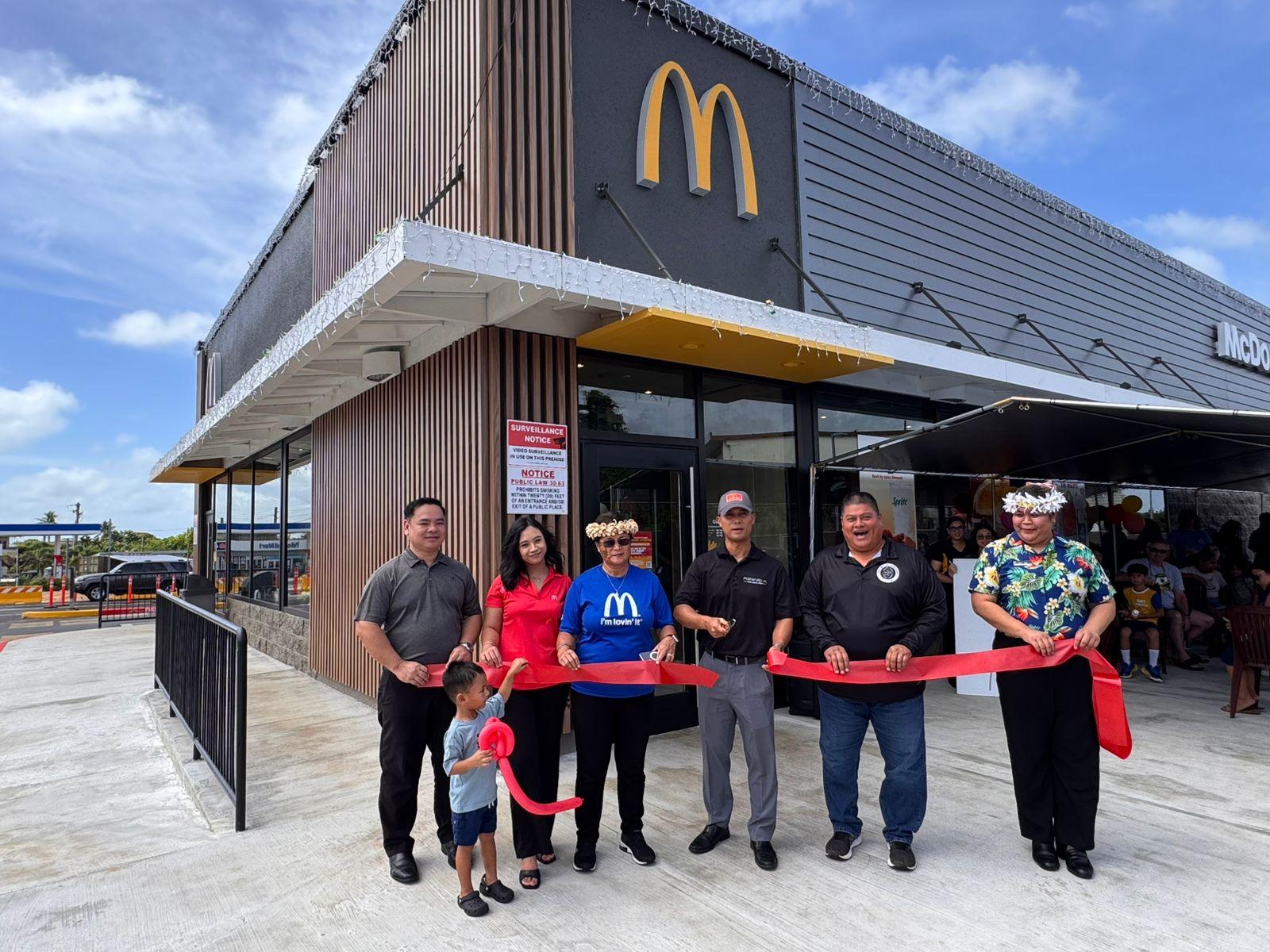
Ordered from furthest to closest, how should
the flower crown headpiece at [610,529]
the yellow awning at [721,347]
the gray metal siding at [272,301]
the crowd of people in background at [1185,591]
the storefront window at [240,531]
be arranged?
1. the storefront window at [240,531]
2. the gray metal siding at [272,301]
3. the crowd of people in background at [1185,591]
4. the yellow awning at [721,347]
5. the flower crown headpiece at [610,529]

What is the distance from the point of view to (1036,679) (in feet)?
11.2

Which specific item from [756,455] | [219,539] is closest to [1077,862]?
[756,455]

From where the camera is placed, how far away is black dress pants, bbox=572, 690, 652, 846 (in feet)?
11.2

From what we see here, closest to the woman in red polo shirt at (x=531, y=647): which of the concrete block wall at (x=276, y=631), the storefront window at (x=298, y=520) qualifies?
the concrete block wall at (x=276, y=631)

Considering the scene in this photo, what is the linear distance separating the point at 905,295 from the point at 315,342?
235 inches

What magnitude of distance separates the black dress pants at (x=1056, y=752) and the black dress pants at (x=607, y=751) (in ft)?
5.53

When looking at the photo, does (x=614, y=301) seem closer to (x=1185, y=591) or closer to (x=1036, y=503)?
(x=1036, y=503)

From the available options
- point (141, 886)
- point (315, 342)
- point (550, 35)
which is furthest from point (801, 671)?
point (550, 35)

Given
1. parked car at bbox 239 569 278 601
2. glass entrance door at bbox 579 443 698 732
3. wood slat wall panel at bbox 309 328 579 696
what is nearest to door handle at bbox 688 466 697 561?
glass entrance door at bbox 579 443 698 732

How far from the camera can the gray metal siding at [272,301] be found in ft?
31.2

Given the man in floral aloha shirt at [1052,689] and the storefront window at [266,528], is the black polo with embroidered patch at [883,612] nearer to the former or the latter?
the man in floral aloha shirt at [1052,689]

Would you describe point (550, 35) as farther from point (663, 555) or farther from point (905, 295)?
point (905, 295)

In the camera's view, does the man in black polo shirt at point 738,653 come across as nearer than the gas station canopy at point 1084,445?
Yes

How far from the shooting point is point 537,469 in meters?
5.20
